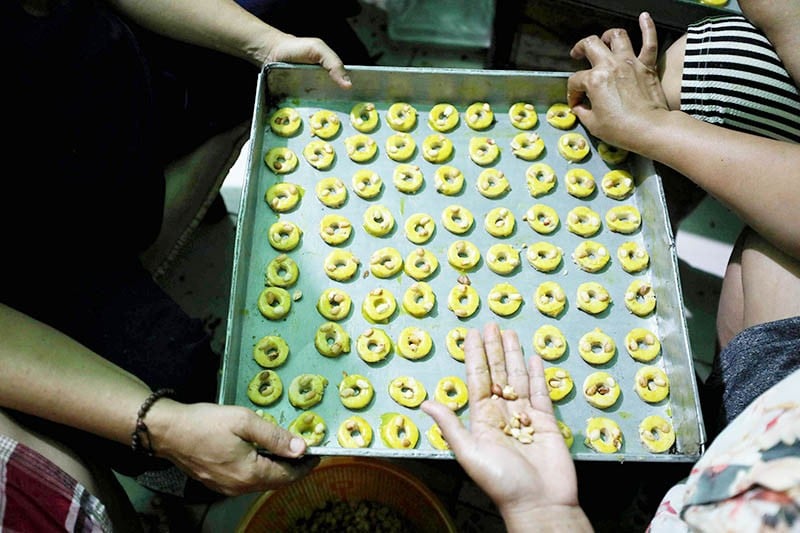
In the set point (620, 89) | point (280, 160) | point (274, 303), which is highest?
point (620, 89)

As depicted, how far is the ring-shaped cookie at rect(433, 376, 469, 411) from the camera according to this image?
147cm

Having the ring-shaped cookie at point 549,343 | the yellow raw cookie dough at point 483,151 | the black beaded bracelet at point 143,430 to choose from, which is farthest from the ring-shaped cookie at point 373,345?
the yellow raw cookie dough at point 483,151

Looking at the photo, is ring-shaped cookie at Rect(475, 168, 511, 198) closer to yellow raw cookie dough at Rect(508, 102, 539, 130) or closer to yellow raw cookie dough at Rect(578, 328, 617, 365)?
yellow raw cookie dough at Rect(508, 102, 539, 130)

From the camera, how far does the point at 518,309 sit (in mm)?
1596

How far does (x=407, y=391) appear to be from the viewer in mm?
1507

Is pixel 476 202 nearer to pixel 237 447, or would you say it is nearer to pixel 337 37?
pixel 237 447

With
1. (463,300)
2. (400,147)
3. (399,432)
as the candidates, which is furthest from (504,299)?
(400,147)

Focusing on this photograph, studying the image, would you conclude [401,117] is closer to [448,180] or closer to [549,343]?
[448,180]

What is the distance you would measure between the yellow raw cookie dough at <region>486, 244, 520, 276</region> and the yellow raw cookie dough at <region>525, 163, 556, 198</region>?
0.20 m

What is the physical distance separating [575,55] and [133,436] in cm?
156

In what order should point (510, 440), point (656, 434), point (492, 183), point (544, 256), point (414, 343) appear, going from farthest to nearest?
point (492, 183), point (544, 256), point (414, 343), point (656, 434), point (510, 440)

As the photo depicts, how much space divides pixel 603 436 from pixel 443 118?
102 cm

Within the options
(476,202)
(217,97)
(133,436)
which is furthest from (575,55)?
(133,436)

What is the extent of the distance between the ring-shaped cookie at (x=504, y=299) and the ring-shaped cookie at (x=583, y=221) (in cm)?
26
